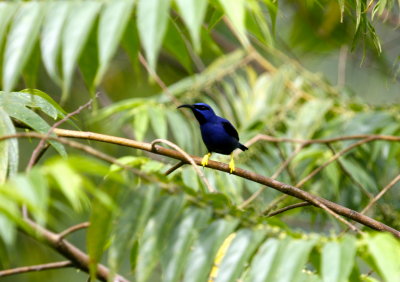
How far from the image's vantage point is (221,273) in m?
2.34

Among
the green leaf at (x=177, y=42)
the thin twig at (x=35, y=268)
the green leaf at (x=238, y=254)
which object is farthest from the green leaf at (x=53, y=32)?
the thin twig at (x=35, y=268)

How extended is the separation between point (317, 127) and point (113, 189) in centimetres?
411

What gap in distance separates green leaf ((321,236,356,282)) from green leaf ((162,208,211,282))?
48 centimetres

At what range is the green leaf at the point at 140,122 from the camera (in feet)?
16.6

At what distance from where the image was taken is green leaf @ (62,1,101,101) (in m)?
2.24

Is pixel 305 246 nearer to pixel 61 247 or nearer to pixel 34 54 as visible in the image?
pixel 34 54

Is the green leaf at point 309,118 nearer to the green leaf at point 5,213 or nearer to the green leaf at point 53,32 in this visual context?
the green leaf at point 53,32

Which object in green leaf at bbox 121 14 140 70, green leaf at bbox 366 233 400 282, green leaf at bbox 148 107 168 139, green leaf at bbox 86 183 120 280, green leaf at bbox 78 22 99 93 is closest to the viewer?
green leaf at bbox 366 233 400 282

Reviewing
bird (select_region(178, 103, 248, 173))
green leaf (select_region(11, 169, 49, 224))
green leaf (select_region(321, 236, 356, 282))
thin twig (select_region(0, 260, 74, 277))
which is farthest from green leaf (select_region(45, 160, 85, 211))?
bird (select_region(178, 103, 248, 173))

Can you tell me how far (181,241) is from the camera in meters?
2.41

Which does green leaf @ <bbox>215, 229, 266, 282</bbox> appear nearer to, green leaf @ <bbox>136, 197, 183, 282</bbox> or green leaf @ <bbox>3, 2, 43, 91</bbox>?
green leaf @ <bbox>136, 197, 183, 282</bbox>

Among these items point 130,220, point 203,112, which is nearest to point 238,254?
point 130,220

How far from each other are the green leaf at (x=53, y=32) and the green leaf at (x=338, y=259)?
1.12 metres

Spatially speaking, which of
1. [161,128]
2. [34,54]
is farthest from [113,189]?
[161,128]
